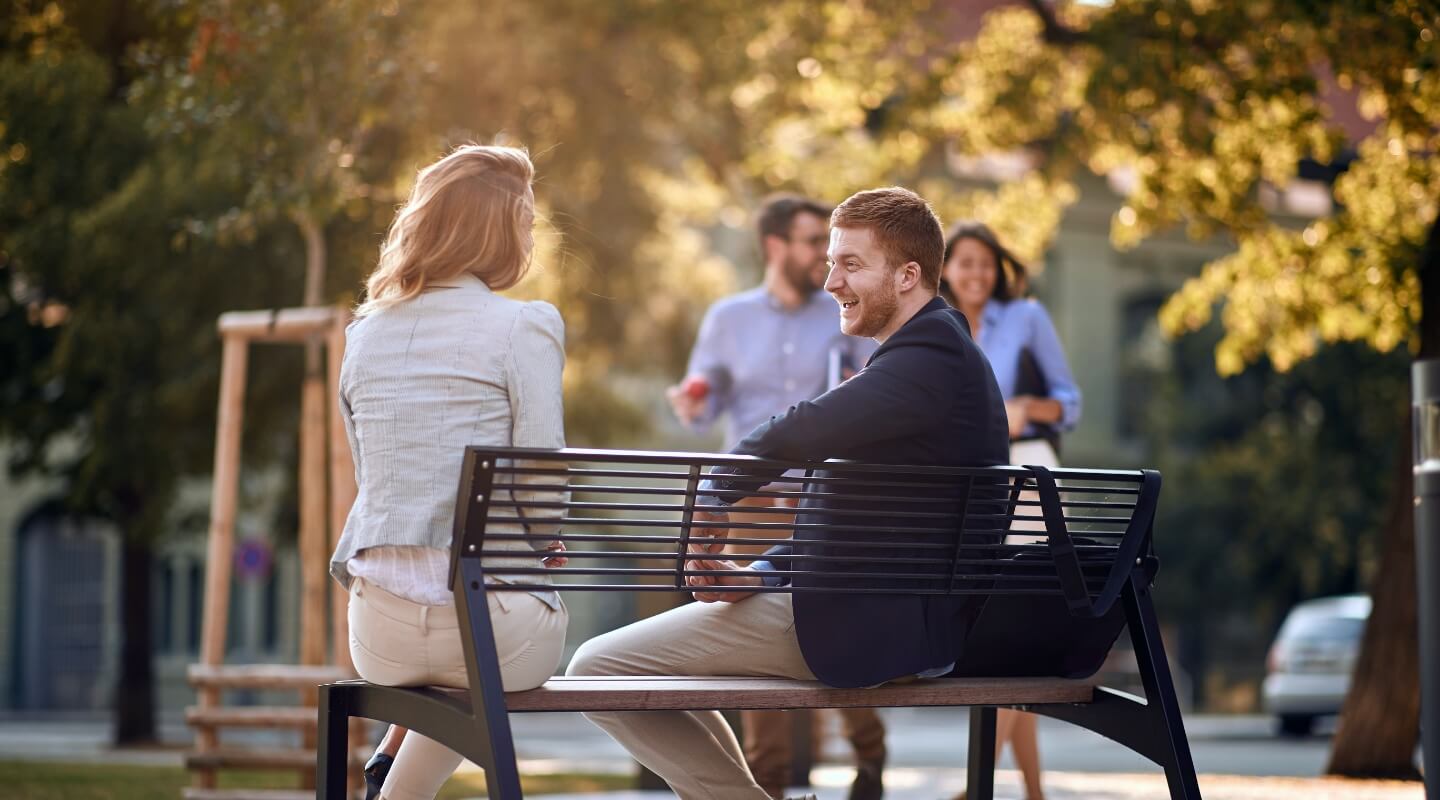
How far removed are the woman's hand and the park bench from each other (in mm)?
55

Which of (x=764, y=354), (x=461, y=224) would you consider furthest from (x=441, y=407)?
(x=764, y=354)

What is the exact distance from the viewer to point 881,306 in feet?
14.4

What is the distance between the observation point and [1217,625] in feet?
123

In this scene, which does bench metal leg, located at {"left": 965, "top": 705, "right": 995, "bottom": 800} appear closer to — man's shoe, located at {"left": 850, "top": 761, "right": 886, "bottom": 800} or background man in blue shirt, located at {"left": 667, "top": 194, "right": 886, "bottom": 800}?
man's shoe, located at {"left": 850, "top": 761, "right": 886, "bottom": 800}

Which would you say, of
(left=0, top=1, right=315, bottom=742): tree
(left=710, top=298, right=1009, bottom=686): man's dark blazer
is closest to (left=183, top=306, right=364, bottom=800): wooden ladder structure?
(left=0, top=1, right=315, bottom=742): tree

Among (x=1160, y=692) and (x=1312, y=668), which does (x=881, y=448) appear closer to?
(x=1160, y=692)

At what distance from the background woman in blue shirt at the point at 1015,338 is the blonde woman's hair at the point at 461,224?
314 cm

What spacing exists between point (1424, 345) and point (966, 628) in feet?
23.6

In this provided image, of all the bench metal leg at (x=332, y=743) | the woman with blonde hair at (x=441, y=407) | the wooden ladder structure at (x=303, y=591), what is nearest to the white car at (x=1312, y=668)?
the wooden ladder structure at (x=303, y=591)

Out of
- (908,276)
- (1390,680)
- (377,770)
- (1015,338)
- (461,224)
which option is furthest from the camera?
(1390,680)

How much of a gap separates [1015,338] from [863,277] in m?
2.85

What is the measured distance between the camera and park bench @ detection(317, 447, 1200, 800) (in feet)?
12.5

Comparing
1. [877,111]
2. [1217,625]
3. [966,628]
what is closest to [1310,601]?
[1217,625]

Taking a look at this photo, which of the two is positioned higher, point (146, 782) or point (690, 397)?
point (690, 397)
